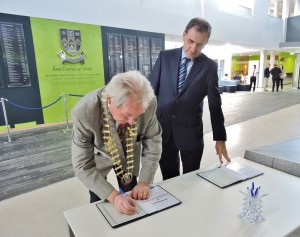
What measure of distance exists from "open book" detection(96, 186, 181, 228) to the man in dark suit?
0.50m

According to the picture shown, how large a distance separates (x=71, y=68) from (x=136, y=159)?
4.71 m

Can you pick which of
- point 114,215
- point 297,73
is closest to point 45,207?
point 114,215

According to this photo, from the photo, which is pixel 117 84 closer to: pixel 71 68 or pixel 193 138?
pixel 193 138

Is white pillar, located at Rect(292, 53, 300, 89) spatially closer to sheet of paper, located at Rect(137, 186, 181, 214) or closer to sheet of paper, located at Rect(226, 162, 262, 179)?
sheet of paper, located at Rect(226, 162, 262, 179)

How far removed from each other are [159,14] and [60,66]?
143 inches

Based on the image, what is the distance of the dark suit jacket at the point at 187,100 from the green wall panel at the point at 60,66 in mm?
4292

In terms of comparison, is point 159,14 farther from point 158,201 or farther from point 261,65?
point 261,65

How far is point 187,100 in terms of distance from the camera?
1.46 m

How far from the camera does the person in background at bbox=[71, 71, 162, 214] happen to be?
847mm

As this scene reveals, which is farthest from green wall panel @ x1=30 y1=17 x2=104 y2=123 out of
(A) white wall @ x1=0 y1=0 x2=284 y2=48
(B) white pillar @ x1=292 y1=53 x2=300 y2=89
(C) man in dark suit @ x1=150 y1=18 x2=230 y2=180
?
(B) white pillar @ x1=292 y1=53 x2=300 y2=89

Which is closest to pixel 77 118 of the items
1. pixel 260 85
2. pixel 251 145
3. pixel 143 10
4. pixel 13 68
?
pixel 251 145

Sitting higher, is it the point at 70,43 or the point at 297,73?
the point at 70,43

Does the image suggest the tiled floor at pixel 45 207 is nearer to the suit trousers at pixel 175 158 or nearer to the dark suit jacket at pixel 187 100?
the suit trousers at pixel 175 158

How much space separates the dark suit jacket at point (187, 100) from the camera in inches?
56.9
